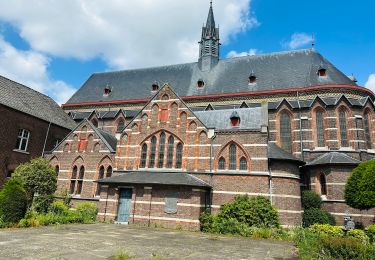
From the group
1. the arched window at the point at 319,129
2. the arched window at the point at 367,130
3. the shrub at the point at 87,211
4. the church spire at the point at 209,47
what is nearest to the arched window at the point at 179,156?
the shrub at the point at 87,211

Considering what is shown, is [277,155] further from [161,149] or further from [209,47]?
[209,47]

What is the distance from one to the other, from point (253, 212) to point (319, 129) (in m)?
11.1

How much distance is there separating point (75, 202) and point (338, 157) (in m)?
19.5

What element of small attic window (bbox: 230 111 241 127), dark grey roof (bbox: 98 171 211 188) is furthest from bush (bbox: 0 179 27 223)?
small attic window (bbox: 230 111 241 127)

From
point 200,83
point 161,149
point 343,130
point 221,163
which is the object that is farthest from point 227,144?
point 200,83

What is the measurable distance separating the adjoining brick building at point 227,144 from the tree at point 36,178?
4.40 ft

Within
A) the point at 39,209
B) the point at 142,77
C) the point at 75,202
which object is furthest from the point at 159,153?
the point at 142,77

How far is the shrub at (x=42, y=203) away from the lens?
19.4m

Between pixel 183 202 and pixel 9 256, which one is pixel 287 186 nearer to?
pixel 183 202

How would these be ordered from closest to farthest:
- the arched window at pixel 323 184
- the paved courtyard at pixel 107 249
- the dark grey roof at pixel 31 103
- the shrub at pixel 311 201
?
the paved courtyard at pixel 107 249, the shrub at pixel 311 201, the arched window at pixel 323 184, the dark grey roof at pixel 31 103

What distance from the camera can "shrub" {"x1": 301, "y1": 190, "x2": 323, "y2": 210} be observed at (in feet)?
63.5

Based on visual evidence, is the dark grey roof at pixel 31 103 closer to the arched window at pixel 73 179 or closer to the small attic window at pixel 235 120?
the arched window at pixel 73 179

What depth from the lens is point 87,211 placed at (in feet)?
62.2

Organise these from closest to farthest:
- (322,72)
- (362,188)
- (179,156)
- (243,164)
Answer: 1. (362,188)
2. (243,164)
3. (179,156)
4. (322,72)
